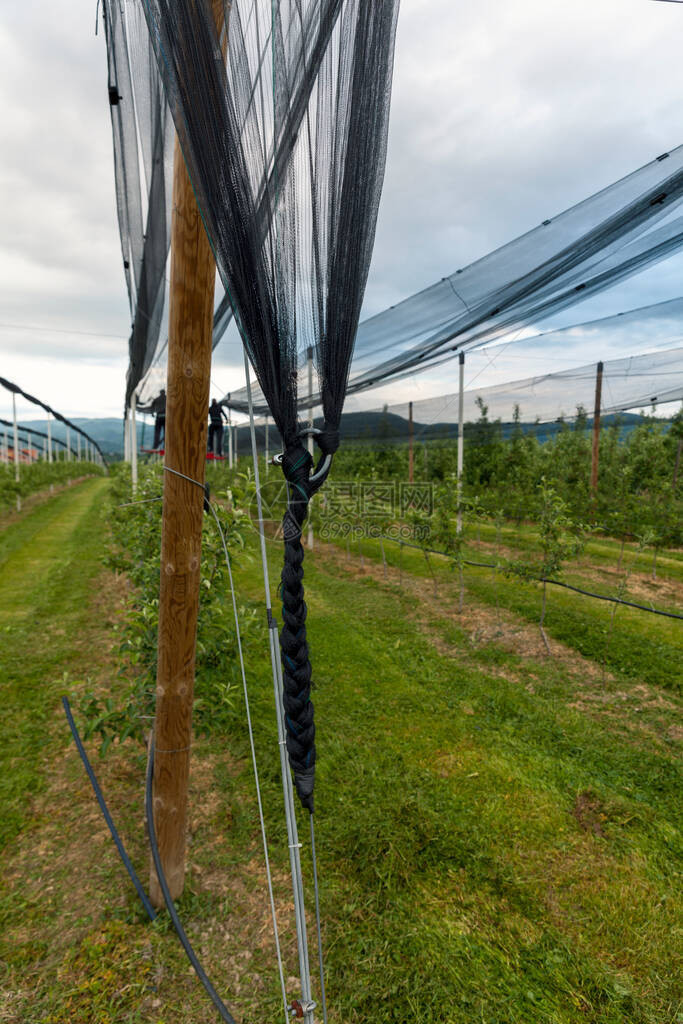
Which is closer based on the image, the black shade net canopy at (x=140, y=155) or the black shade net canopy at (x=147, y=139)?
the black shade net canopy at (x=147, y=139)

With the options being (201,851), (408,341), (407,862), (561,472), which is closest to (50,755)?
(201,851)

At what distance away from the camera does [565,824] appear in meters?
2.54

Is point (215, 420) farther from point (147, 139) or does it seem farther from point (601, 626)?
point (601, 626)

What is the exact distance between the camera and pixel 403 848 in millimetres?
2332

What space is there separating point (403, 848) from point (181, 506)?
199cm

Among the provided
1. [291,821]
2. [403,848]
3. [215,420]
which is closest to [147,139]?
[215,420]

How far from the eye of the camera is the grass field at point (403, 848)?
175cm

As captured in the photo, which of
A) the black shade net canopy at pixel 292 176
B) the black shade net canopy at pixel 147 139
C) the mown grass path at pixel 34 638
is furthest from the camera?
the mown grass path at pixel 34 638

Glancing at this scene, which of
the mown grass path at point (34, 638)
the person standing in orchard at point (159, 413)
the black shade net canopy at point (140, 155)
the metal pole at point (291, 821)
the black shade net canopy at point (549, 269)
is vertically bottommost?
the mown grass path at point (34, 638)

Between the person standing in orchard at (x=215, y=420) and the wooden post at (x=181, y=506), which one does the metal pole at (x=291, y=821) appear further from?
the person standing in orchard at (x=215, y=420)

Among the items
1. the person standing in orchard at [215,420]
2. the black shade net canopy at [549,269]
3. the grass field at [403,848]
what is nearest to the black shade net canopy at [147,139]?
the person standing in orchard at [215,420]

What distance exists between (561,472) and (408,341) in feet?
28.3

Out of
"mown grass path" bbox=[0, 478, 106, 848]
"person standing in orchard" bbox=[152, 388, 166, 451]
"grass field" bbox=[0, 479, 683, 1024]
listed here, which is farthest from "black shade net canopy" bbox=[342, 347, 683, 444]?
"mown grass path" bbox=[0, 478, 106, 848]

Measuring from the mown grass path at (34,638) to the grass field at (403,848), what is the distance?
3 cm
